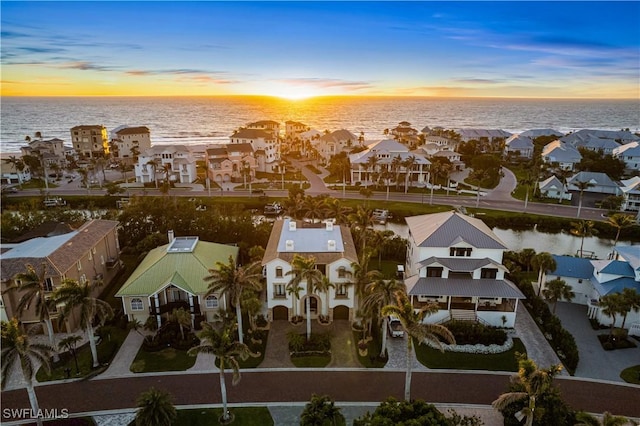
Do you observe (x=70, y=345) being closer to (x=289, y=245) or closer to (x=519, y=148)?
(x=289, y=245)

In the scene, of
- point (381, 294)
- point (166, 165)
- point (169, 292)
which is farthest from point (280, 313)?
point (166, 165)

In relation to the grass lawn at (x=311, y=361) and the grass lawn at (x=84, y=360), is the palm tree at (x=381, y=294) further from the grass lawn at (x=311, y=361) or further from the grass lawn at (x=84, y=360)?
the grass lawn at (x=84, y=360)

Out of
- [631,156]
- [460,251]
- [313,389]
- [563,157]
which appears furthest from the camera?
[563,157]

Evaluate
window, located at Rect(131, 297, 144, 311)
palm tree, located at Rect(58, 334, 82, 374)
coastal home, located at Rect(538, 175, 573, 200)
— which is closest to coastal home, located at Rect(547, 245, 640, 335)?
coastal home, located at Rect(538, 175, 573, 200)

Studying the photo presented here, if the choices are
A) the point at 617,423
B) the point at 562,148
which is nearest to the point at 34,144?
the point at 617,423

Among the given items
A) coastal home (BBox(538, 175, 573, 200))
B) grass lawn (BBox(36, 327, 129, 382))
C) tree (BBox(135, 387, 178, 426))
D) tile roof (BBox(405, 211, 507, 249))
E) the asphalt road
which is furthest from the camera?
coastal home (BBox(538, 175, 573, 200))

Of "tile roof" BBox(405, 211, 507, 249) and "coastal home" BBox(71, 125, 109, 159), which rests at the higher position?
"coastal home" BBox(71, 125, 109, 159)

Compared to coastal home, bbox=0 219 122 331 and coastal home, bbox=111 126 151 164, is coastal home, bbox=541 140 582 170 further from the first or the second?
coastal home, bbox=111 126 151 164
